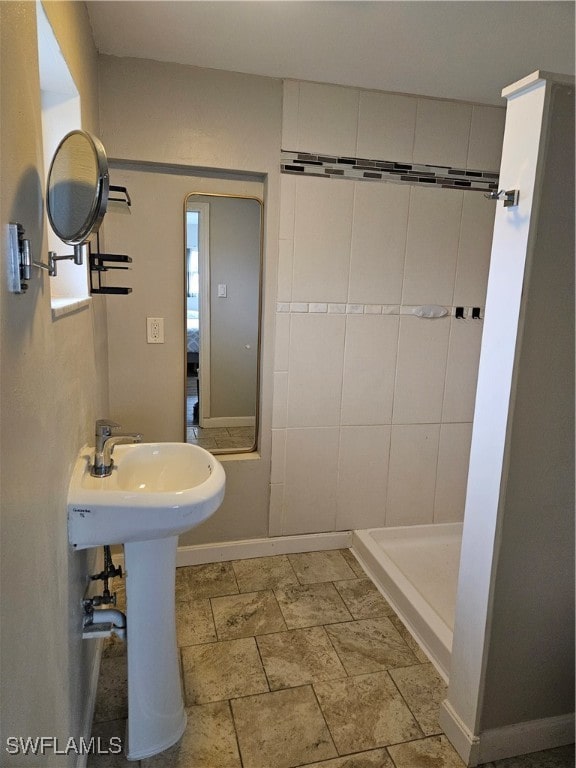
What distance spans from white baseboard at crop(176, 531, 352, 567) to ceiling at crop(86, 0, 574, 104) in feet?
7.26

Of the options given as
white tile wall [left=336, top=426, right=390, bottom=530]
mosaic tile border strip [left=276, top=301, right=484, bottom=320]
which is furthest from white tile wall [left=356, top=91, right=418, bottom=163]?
white tile wall [left=336, top=426, right=390, bottom=530]

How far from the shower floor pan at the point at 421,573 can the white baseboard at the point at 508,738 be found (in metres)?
0.31

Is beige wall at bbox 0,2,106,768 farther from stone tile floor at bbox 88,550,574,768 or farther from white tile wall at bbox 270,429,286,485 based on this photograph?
white tile wall at bbox 270,429,286,485

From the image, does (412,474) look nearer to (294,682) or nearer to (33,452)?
(294,682)

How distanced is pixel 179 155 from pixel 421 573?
89.6 inches

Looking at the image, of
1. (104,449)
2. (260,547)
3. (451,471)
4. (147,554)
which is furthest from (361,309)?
(147,554)

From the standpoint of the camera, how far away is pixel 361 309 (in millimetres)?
2447

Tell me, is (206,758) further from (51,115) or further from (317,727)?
(51,115)

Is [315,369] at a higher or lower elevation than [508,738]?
higher

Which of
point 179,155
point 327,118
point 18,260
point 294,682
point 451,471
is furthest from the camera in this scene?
point 451,471

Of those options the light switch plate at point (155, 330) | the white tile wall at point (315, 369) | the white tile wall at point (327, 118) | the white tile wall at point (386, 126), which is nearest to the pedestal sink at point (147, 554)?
the light switch plate at point (155, 330)

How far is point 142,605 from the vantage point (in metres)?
1.42

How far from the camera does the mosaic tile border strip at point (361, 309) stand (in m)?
2.36

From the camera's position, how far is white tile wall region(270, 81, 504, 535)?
7.54 ft
